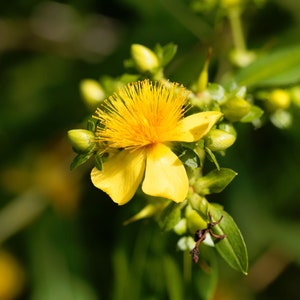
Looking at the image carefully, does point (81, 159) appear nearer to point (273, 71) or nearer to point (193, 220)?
point (193, 220)

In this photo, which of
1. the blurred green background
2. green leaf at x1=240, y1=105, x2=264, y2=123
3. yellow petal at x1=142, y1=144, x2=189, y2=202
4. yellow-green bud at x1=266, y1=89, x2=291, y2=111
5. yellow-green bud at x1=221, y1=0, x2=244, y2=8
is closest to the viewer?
yellow petal at x1=142, y1=144, x2=189, y2=202

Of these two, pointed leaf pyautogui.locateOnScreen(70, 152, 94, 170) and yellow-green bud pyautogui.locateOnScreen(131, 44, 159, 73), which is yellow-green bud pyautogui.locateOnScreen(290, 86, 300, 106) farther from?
pointed leaf pyautogui.locateOnScreen(70, 152, 94, 170)

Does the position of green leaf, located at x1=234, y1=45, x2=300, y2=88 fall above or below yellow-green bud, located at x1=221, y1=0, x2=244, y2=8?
below

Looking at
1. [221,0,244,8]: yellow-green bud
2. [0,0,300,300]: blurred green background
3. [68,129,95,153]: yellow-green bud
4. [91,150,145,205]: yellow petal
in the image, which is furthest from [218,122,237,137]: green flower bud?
[0,0,300,300]: blurred green background

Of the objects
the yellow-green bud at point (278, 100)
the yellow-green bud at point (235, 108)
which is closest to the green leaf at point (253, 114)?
the yellow-green bud at point (235, 108)

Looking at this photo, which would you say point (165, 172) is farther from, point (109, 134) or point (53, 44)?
point (53, 44)

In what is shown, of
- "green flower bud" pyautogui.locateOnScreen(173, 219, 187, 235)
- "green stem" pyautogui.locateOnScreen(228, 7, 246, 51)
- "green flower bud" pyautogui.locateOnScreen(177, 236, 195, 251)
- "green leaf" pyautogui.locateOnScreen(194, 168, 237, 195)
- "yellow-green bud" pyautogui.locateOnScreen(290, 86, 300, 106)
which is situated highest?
"green stem" pyautogui.locateOnScreen(228, 7, 246, 51)

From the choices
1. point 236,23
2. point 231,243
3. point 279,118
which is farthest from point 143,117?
point 236,23

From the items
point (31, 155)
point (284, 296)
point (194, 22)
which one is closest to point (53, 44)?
point (31, 155)
